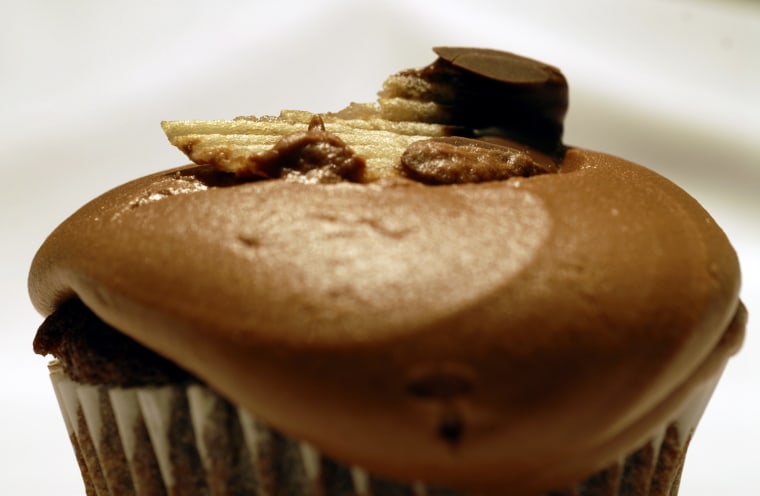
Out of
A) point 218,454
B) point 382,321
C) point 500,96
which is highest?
point 500,96

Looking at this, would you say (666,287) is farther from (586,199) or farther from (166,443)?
(166,443)

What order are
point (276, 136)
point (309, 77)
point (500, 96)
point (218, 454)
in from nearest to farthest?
1. point (218, 454)
2. point (276, 136)
3. point (500, 96)
4. point (309, 77)

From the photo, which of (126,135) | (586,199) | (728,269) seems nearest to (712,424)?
(728,269)

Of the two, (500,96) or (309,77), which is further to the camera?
(309,77)

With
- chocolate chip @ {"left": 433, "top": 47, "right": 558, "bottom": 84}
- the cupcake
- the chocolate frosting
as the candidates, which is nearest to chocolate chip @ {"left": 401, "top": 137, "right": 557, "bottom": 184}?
the cupcake

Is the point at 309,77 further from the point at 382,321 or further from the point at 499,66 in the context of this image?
the point at 382,321

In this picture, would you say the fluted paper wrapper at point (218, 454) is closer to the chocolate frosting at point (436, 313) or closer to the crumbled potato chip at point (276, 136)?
the chocolate frosting at point (436, 313)

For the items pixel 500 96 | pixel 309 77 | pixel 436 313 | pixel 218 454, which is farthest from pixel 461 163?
pixel 309 77
